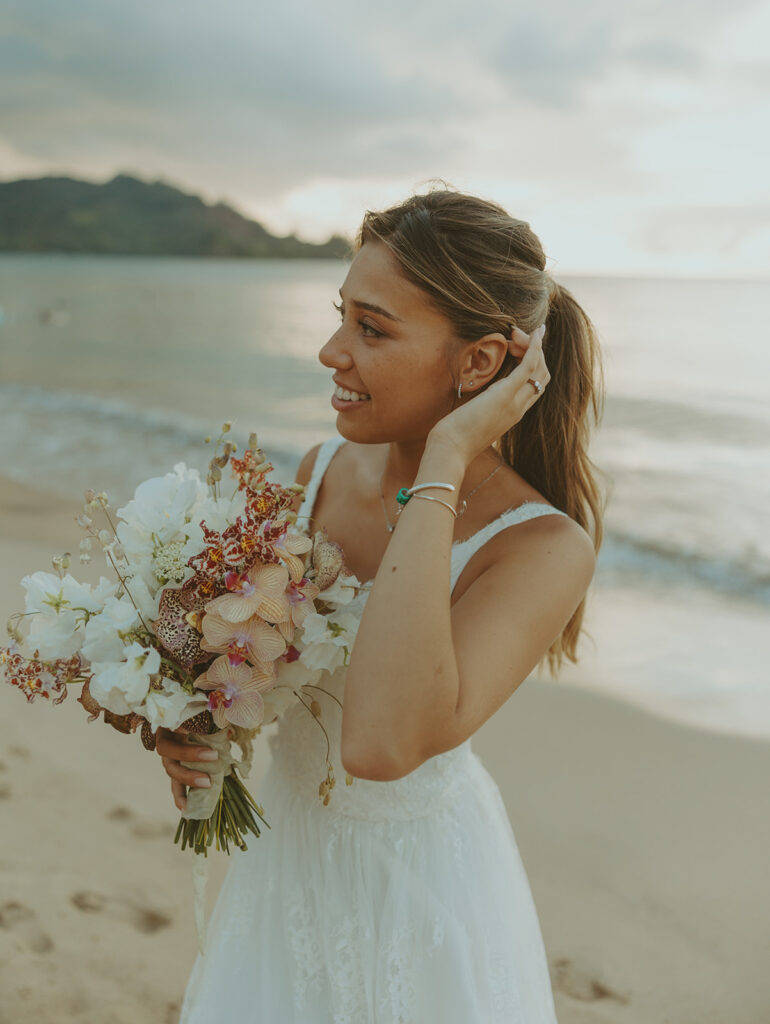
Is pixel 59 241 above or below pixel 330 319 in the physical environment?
above

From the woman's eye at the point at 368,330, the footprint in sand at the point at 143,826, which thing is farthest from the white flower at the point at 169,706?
the footprint in sand at the point at 143,826

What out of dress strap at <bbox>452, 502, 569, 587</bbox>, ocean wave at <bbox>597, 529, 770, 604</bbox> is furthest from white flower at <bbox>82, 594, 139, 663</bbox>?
ocean wave at <bbox>597, 529, 770, 604</bbox>

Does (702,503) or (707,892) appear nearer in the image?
(707,892)

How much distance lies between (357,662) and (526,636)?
0.40 m

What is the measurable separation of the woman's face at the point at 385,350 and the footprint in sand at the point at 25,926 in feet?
8.35

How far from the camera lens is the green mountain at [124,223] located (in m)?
124

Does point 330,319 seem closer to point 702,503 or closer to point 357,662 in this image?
point 702,503

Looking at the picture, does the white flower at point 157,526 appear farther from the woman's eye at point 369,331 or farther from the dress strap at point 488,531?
the dress strap at point 488,531

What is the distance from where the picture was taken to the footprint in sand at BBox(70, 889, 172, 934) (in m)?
3.42

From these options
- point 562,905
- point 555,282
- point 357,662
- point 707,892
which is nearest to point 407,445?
point 555,282

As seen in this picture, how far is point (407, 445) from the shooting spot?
235 centimetres

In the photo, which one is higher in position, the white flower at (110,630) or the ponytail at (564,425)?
the ponytail at (564,425)

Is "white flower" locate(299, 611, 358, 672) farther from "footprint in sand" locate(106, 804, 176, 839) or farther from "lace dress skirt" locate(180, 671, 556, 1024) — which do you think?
"footprint in sand" locate(106, 804, 176, 839)

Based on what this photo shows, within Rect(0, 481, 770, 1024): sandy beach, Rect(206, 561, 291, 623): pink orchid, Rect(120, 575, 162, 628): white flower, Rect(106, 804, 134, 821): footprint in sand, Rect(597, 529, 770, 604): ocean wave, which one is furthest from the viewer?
Rect(597, 529, 770, 604): ocean wave
